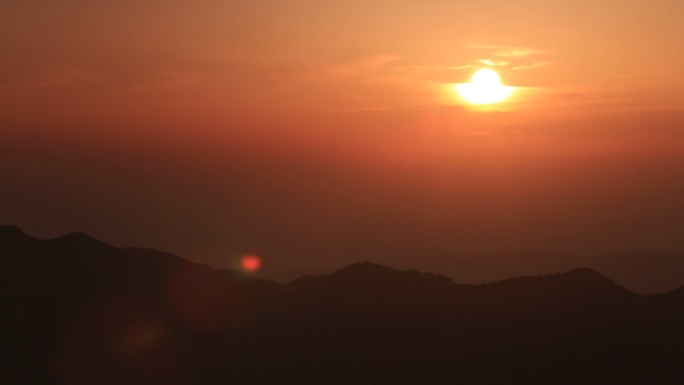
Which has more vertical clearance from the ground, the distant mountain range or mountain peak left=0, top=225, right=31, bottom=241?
mountain peak left=0, top=225, right=31, bottom=241

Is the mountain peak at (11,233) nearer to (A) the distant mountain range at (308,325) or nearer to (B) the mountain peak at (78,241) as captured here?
(A) the distant mountain range at (308,325)

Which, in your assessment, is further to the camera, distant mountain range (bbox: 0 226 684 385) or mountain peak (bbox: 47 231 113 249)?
mountain peak (bbox: 47 231 113 249)

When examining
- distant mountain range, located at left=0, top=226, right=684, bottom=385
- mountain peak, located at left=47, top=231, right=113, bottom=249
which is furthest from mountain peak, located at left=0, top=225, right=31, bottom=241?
mountain peak, located at left=47, top=231, right=113, bottom=249

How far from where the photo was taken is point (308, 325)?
37.4 m

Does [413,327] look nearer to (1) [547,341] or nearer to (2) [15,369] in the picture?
(1) [547,341]


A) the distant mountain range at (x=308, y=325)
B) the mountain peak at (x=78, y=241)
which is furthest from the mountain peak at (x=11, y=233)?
the mountain peak at (x=78, y=241)

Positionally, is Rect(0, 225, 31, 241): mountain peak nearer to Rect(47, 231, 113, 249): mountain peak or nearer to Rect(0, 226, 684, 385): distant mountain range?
Rect(0, 226, 684, 385): distant mountain range

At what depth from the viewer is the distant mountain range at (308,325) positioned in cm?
3378

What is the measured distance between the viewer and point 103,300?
38.1m

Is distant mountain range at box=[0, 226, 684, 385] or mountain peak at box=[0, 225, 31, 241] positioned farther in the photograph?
mountain peak at box=[0, 225, 31, 241]

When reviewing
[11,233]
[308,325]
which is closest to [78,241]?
[11,233]

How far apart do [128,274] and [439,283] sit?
1418cm

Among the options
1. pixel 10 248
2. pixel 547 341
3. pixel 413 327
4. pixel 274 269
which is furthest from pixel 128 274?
pixel 274 269

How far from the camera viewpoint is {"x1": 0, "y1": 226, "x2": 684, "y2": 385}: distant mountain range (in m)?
33.8
